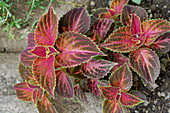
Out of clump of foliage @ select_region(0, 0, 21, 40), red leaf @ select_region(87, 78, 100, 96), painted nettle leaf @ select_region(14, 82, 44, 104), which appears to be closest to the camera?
painted nettle leaf @ select_region(14, 82, 44, 104)

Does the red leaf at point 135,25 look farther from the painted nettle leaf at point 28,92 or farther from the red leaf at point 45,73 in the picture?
the painted nettle leaf at point 28,92

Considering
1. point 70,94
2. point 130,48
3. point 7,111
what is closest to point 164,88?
point 130,48

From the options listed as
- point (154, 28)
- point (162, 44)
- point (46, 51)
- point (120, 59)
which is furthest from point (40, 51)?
point (162, 44)

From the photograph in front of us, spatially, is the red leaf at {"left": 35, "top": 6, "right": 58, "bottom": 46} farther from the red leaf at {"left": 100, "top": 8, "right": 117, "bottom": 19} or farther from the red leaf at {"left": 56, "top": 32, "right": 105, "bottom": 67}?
the red leaf at {"left": 100, "top": 8, "right": 117, "bottom": 19}

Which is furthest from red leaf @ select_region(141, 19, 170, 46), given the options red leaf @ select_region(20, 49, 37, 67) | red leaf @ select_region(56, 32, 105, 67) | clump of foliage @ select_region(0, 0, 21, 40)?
clump of foliage @ select_region(0, 0, 21, 40)

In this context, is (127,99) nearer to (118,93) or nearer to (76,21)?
(118,93)
